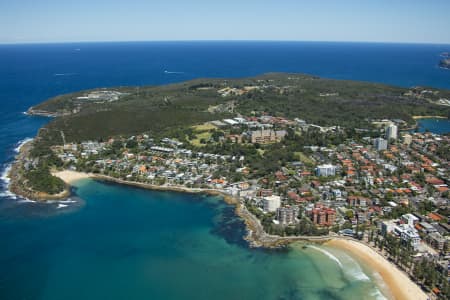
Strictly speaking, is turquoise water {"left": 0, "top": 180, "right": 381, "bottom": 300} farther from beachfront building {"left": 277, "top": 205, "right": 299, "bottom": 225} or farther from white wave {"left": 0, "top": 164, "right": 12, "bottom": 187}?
white wave {"left": 0, "top": 164, "right": 12, "bottom": 187}

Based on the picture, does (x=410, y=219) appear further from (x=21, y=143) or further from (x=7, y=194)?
(x=21, y=143)

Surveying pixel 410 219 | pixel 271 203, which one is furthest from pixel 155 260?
pixel 410 219

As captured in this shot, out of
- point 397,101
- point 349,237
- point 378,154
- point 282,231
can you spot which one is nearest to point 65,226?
point 282,231

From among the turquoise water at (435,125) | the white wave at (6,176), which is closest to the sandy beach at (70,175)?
the white wave at (6,176)

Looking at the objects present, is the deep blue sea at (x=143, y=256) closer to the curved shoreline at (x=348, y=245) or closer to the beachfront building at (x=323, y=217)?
the curved shoreline at (x=348, y=245)

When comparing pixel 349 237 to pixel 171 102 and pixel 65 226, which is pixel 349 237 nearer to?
pixel 65 226

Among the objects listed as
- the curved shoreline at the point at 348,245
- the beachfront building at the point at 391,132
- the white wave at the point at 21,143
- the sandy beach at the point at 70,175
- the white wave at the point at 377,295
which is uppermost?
the beachfront building at the point at 391,132
